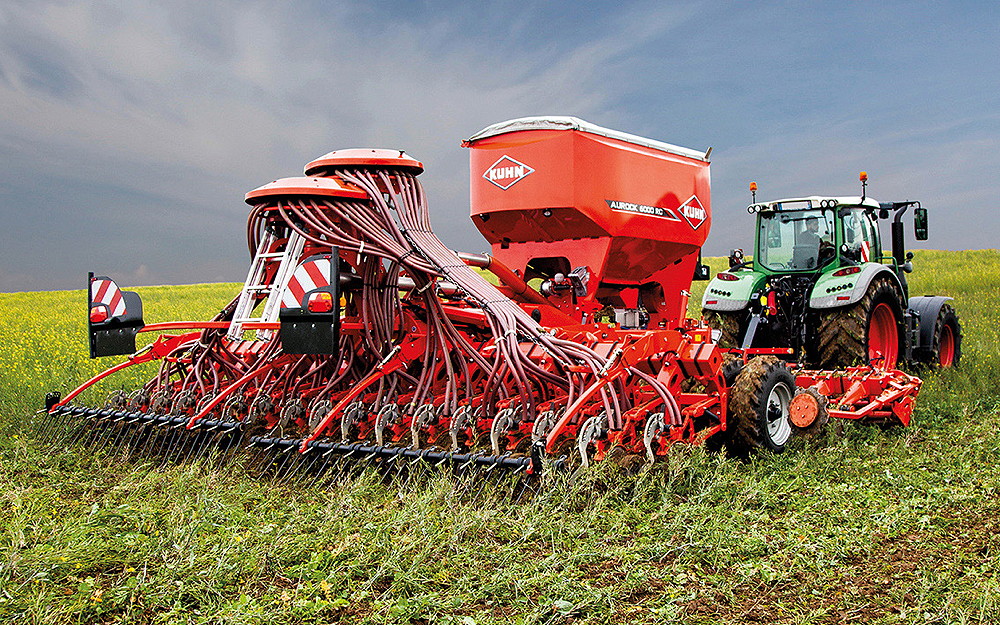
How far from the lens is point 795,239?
894cm

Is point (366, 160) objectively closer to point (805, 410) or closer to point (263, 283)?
point (263, 283)

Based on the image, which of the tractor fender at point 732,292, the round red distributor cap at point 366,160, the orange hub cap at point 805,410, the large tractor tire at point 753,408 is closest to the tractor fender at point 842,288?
the tractor fender at point 732,292

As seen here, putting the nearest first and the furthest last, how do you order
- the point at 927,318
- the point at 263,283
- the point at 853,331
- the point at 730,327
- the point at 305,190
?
1. the point at 305,190
2. the point at 263,283
3. the point at 853,331
4. the point at 730,327
5. the point at 927,318

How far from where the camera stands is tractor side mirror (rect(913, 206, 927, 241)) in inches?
356

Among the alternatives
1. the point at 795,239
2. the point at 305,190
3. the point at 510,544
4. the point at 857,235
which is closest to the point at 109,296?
the point at 305,190

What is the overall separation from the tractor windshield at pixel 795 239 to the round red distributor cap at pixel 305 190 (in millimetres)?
5074

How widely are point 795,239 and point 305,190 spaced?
564 centimetres

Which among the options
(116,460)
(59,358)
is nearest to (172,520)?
(116,460)

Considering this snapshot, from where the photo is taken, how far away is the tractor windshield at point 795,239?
871 centimetres

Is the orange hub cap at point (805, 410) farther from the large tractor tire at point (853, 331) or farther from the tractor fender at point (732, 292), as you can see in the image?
the tractor fender at point (732, 292)

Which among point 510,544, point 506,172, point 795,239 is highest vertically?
point 506,172

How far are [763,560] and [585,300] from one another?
3.45 meters

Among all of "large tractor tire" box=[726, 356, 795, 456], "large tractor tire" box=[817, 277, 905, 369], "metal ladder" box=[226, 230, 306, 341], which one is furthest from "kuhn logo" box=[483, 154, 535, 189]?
"large tractor tire" box=[817, 277, 905, 369]

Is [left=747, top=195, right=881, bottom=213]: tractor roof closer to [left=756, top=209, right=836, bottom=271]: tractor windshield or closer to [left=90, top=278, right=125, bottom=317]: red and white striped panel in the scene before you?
[left=756, top=209, right=836, bottom=271]: tractor windshield
